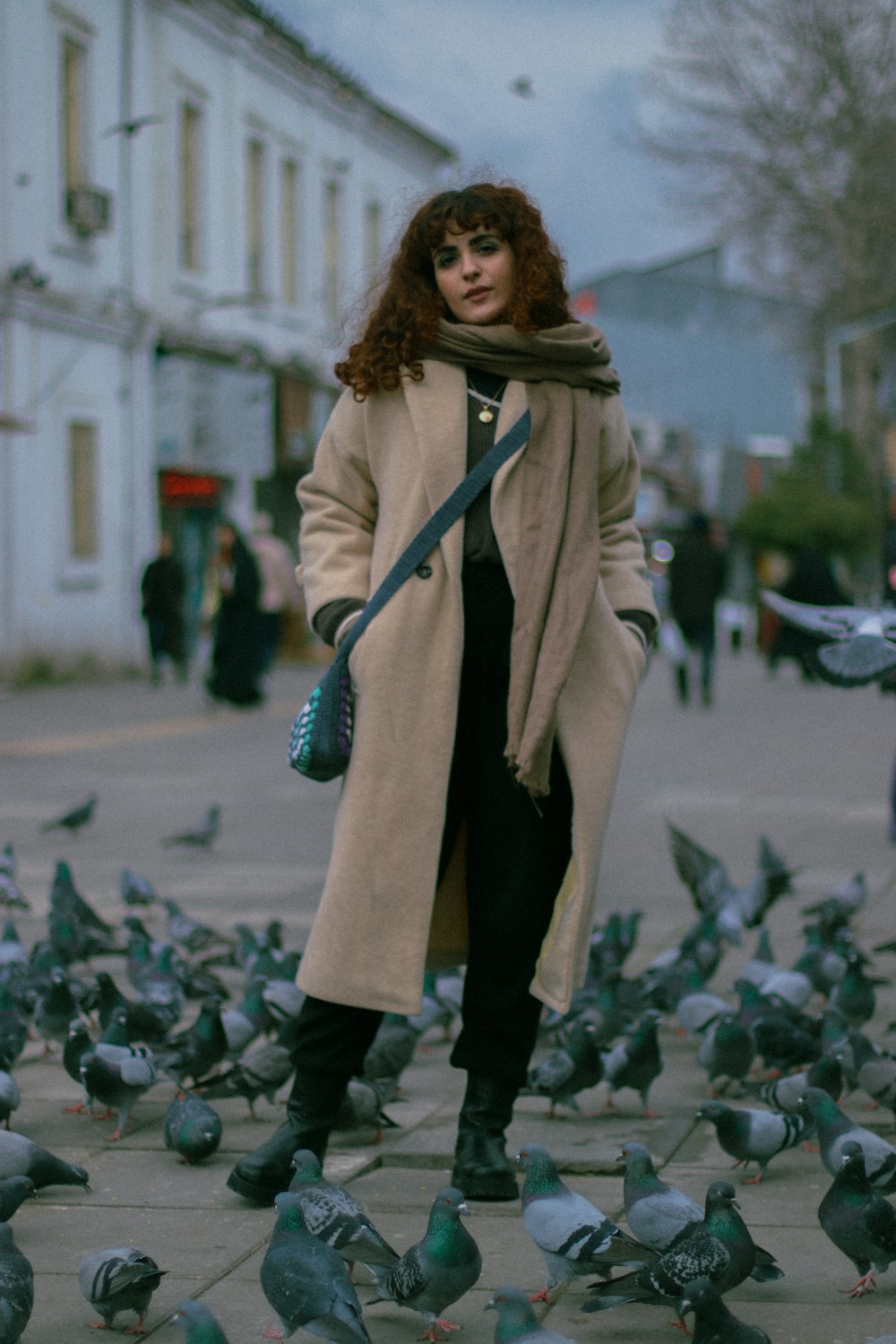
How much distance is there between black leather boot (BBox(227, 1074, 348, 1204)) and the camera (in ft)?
12.9

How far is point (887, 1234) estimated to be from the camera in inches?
132

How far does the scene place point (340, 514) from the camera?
13.3 feet

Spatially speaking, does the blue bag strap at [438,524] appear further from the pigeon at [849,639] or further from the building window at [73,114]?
the building window at [73,114]

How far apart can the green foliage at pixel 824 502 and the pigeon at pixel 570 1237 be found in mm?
41454

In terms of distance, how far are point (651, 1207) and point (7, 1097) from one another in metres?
1.59

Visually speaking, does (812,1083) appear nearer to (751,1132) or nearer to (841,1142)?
(751,1132)

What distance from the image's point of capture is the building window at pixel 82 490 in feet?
80.3

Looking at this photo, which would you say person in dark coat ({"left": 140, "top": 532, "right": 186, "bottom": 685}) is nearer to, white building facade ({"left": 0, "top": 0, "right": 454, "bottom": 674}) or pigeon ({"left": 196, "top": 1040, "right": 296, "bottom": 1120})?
white building facade ({"left": 0, "top": 0, "right": 454, "bottom": 674})

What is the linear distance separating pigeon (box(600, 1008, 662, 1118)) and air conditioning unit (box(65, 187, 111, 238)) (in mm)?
20412

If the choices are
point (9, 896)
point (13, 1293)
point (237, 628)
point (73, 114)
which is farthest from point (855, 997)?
point (73, 114)

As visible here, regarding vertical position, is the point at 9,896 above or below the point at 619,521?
below

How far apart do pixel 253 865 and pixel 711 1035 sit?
442 centimetres

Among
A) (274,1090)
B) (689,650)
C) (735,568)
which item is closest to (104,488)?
(689,650)

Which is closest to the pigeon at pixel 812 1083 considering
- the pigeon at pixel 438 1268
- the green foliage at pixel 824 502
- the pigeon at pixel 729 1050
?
the pigeon at pixel 729 1050
